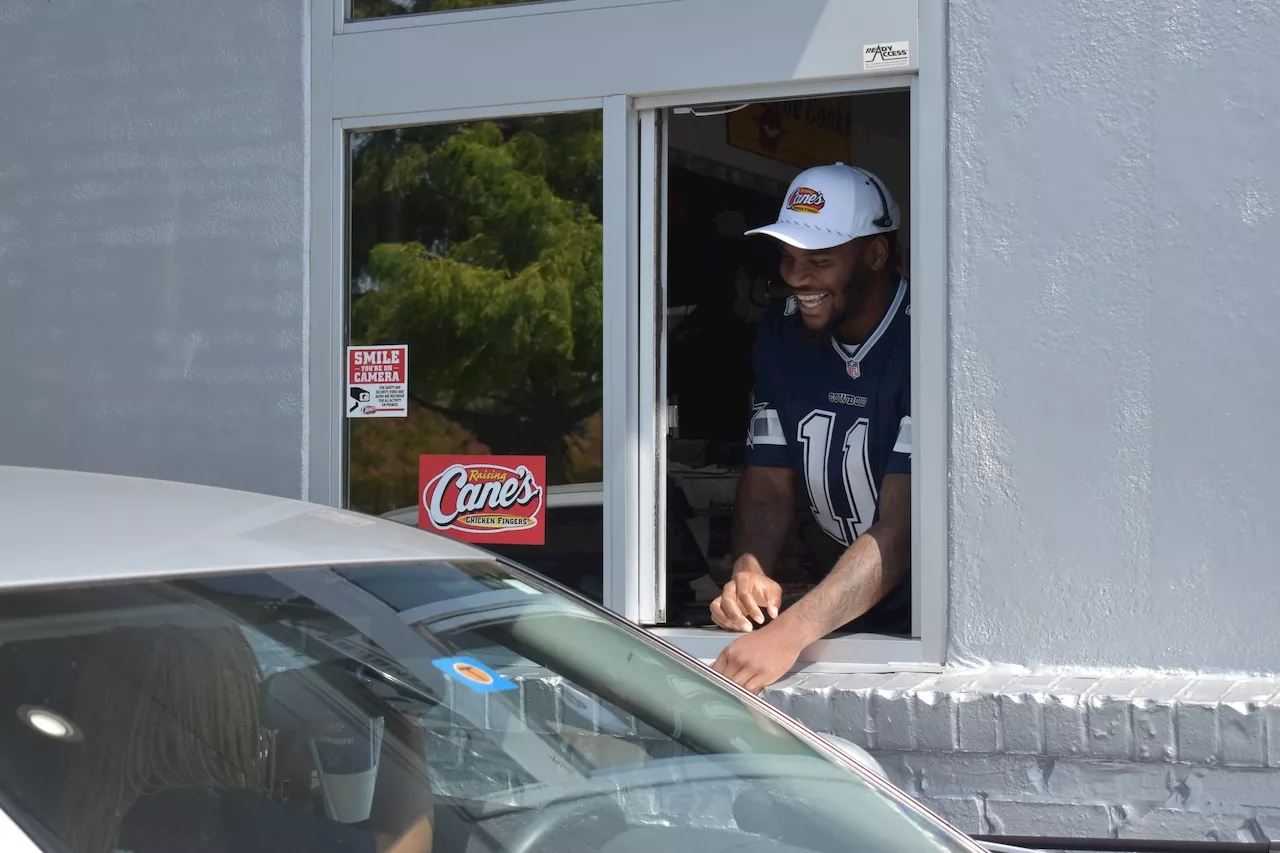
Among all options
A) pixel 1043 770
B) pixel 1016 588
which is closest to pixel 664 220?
pixel 1016 588

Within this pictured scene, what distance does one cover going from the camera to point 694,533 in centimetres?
507

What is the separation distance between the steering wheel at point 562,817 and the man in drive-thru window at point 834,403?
83.1 inches

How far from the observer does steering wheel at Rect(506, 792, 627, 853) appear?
6.36 feet

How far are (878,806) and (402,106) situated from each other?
314 cm

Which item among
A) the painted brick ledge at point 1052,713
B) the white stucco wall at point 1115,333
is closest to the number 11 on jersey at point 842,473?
the white stucco wall at point 1115,333

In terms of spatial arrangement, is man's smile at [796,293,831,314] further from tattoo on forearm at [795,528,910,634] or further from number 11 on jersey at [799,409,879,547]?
tattoo on forearm at [795,528,910,634]

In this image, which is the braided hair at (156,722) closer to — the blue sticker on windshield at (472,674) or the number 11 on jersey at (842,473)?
the blue sticker on windshield at (472,674)

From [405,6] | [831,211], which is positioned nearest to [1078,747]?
[831,211]

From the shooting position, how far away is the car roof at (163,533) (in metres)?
1.78

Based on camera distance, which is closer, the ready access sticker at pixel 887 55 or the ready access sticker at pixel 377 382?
the ready access sticker at pixel 887 55

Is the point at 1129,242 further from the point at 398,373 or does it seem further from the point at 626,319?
the point at 398,373

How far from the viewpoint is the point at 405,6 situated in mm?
4684

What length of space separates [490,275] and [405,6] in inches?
37.0

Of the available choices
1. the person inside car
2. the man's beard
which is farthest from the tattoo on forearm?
the person inside car
